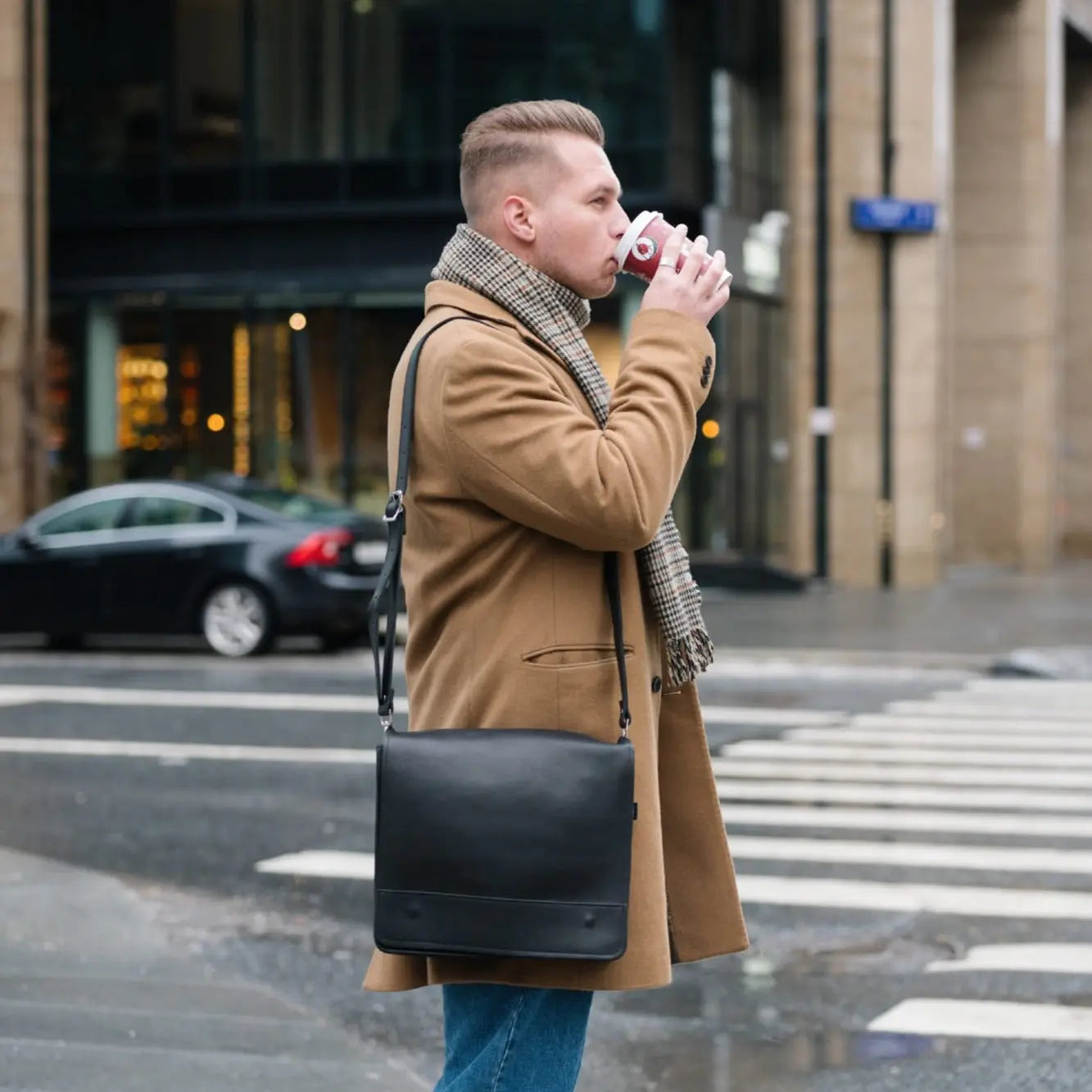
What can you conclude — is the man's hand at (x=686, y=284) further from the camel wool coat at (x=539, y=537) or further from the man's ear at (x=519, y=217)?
the man's ear at (x=519, y=217)

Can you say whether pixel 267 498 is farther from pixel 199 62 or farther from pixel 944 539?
pixel 944 539

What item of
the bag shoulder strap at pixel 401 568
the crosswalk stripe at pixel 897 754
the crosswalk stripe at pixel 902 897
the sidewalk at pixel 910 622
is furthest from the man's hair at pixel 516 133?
the sidewalk at pixel 910 622

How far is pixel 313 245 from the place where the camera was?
28578 millimetres

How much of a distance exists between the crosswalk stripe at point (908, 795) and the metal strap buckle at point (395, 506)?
21.8ft

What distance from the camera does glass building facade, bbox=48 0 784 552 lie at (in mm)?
27828

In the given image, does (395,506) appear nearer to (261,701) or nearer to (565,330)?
(565,330)

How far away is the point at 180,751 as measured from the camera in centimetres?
1128

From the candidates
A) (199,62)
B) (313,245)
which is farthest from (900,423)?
(199,62)

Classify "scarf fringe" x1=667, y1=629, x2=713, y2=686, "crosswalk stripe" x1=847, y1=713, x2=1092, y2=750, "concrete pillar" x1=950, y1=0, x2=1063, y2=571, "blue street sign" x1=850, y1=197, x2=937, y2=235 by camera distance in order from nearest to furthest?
"scarf fringe" x1=667, y1=629, x2=713, y2=686 → "crosswalk stripe" x1=847, y1=713, x2=1092, y2=750 → "blue street sign" x1=850, y1=197, x2=937, y2=235 → "concrete pillar" x1=950, y1=0, x2=1063, y2=571

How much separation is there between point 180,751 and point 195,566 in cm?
636

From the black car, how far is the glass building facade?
9.37 meters

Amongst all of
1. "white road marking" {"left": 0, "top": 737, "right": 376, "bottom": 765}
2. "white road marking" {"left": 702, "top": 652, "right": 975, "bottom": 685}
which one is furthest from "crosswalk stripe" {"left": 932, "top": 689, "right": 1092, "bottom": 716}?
"white road marking" {"left": 0, "top": 737, "right": 376, "bottom": 765}

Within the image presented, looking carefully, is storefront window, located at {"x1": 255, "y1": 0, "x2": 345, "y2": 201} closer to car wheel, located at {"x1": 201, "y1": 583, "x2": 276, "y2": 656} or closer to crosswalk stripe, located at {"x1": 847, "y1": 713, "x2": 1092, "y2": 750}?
car wheel, located at {"x1": 201, "y1": 583, "x2": 276, "y2": 656}

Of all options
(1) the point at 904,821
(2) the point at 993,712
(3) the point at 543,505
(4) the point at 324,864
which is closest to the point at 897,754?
(1) the point at 904,821
